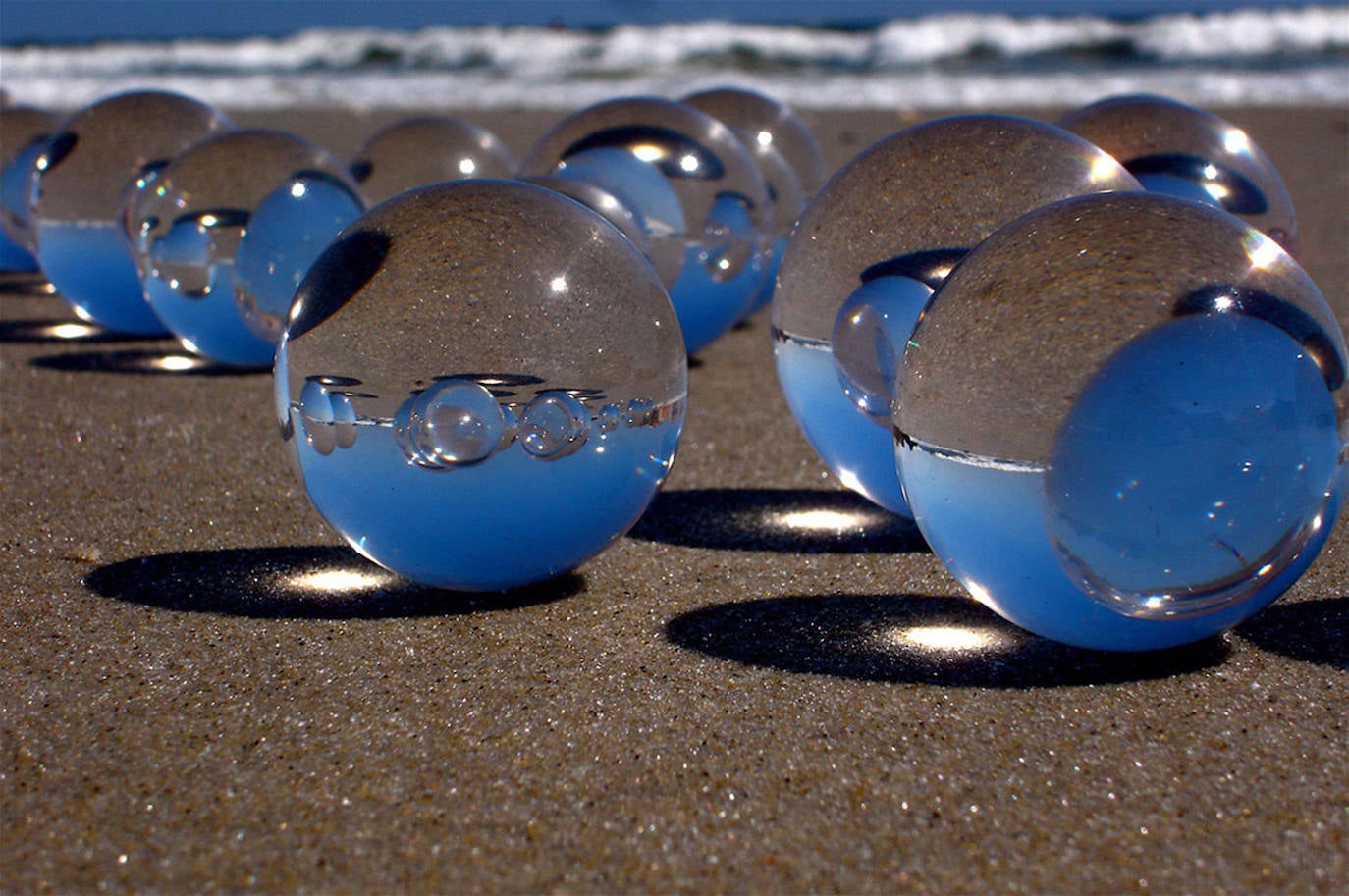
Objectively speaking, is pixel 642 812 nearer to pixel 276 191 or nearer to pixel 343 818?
pixel 343 818

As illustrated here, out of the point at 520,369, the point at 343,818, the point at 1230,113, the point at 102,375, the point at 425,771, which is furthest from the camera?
the point at 1230,113

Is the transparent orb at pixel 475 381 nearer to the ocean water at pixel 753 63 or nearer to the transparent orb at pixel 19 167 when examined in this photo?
the transparent orb at pixel 19 167

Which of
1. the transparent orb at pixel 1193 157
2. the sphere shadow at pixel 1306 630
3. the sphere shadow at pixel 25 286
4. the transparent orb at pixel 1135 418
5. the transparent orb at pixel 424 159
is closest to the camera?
the transparent orb at pixel 1135 418

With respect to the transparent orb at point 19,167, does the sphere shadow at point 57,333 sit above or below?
below

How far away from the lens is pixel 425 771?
108 inches

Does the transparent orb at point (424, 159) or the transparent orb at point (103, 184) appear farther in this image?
the transparent orb at point (424, 159)

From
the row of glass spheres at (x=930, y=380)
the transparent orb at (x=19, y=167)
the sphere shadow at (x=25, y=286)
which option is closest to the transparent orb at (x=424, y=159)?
the transparent orb at (x=19, y=167)

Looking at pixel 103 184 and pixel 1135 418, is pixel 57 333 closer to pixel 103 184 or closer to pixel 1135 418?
pixel 103 184

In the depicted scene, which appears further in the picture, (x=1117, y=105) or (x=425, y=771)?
(x=1117, y=105)

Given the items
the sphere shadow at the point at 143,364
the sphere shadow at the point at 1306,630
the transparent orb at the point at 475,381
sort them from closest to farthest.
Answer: the transparent orb at the point at 475,381 → the sphere shadow at the point at 1306,630 → the sphere shadow at the point at 143,364

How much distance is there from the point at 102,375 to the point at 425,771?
3951mm

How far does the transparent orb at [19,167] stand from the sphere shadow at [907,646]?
5.01 meters

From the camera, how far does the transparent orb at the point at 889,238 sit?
3682 millimetres

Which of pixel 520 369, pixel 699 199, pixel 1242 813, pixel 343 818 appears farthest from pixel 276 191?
pixel 1242 813
